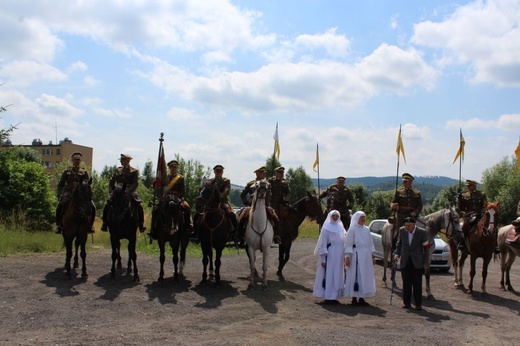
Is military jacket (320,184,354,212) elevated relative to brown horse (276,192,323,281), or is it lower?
elevated

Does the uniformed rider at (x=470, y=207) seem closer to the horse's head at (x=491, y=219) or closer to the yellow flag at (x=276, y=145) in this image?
the horse's head at (x=491, y=219)

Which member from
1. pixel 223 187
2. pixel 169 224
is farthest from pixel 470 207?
pixel 169 224

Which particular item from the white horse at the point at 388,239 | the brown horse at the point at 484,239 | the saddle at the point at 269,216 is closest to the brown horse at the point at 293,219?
the saddle at the point at 269,216

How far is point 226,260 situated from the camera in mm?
19031

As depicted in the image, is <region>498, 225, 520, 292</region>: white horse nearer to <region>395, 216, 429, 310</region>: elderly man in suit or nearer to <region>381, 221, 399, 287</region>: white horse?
<region>381, 221, 399, 287</region>: white horse

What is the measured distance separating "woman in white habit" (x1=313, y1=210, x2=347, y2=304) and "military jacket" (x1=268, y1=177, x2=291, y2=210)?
11.8 feet

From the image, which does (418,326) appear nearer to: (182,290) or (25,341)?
(182,290)

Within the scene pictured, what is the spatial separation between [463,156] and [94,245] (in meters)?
15.2

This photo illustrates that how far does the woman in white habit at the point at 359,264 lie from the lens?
1112 cm

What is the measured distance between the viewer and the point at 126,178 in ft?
43.8

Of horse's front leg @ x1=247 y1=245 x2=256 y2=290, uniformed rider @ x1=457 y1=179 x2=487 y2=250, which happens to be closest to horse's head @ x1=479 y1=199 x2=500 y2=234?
uniformed rider @ x1=457 y1=179 x2=487 y2=250

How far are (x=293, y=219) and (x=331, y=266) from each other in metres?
3.89

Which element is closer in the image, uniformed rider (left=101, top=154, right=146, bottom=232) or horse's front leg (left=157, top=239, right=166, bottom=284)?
horse's front leg (left=157, top=239, right=166, bottom=284)

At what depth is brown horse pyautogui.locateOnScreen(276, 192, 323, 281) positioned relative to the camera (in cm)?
1481
